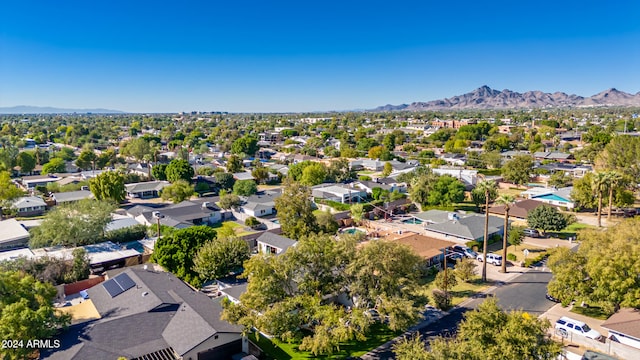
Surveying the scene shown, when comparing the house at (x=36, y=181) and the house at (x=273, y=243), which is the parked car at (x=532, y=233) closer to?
the house at (x=273, y=243)

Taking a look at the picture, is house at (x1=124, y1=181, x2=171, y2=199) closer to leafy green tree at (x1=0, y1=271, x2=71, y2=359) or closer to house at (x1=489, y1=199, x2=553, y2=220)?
leafy green tree at (x1=0, y1=271, x2=71, y2=359)

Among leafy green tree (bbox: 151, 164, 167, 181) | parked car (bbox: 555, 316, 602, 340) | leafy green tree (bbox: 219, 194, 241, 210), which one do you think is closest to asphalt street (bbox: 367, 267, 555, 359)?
parked car (bbox: 555, 316, 602, 340)

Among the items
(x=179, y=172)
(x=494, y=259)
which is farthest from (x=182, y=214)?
(x=494, y=259)

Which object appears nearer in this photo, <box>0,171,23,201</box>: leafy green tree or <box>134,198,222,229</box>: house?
<box>134,198,222,229</box>: house

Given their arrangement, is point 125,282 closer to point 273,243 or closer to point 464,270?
point 273,243

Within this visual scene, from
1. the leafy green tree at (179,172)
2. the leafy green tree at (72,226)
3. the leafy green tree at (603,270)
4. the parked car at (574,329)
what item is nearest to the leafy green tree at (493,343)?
the parked car at (574,329)

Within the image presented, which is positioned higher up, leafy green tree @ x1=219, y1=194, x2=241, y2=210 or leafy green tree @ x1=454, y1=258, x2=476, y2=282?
leafy green tree @ x1=219, y1=194, x2=241, y2=210

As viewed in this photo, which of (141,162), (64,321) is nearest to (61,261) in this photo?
(64,321)
